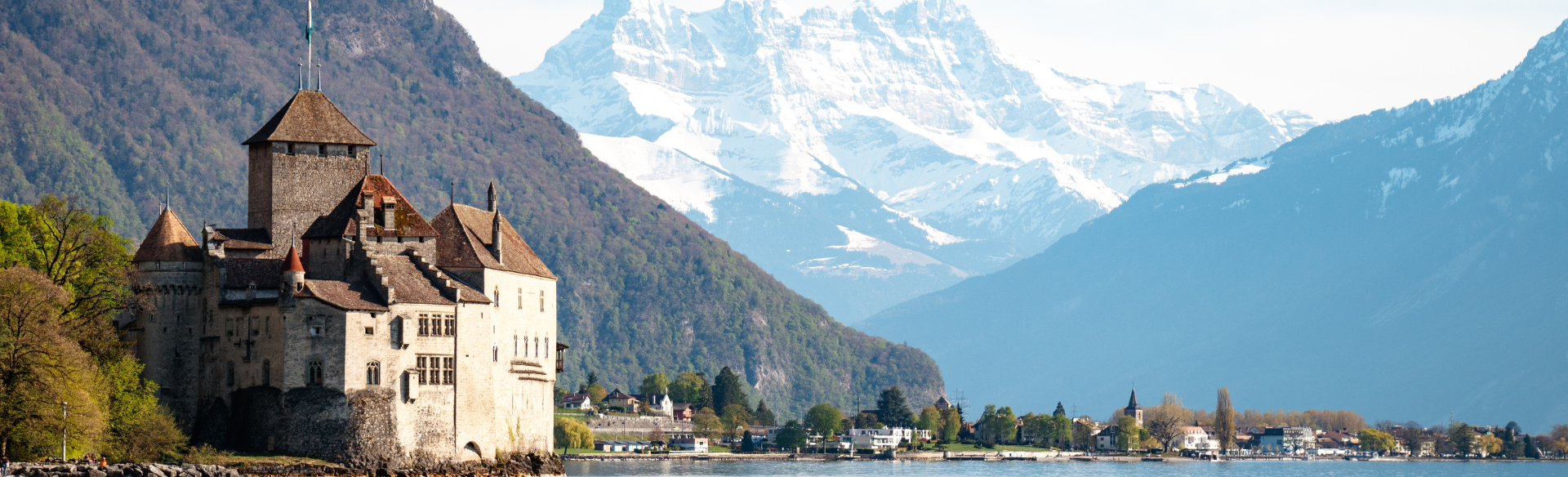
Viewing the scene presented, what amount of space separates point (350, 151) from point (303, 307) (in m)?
15.8

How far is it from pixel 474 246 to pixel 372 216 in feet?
22.1

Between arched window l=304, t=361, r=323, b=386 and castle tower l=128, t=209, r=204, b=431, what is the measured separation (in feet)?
33.1

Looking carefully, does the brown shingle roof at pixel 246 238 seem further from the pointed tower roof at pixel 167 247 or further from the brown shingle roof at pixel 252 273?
the brown shingle roof at pixel 252 273

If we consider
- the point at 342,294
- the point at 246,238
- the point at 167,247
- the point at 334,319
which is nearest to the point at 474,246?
Answer: the point at 342,294

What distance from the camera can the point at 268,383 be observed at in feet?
331

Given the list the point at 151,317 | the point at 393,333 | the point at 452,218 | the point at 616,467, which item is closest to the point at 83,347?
the point at 151,317

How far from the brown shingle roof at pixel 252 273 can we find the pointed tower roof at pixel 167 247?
2.29 meters

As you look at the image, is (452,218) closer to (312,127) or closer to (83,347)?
(312,127)

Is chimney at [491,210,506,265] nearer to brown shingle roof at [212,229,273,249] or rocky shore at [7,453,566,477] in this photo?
rocky shore at [7,453,566,477]

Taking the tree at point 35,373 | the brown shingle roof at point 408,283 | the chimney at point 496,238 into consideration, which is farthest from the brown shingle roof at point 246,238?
the tree at point 35,373

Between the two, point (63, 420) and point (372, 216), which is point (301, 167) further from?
point (63, 420)

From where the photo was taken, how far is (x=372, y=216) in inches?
4198

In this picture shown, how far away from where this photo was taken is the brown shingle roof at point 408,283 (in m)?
102

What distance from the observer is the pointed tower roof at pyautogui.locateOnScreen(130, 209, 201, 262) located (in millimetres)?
104688
